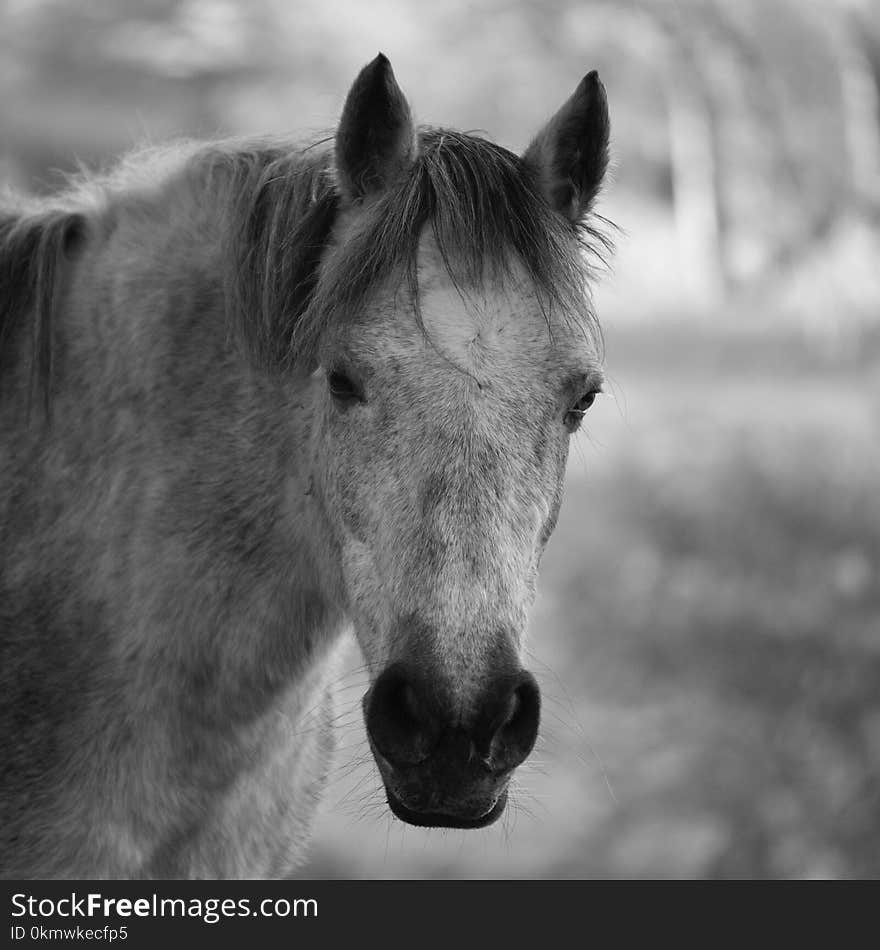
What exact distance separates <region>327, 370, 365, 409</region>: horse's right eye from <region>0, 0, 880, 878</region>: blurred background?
668 centimetres

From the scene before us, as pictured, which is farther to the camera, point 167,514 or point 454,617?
point 167,514

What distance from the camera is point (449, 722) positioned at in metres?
1.44

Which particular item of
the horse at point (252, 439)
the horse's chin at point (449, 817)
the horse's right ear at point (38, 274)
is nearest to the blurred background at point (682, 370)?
the horse's right ear at point (38, 274)

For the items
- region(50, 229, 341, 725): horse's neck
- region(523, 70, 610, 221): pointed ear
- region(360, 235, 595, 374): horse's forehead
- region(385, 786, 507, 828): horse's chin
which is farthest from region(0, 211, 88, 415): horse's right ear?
region(385, 786, 507, 828): horse's chin

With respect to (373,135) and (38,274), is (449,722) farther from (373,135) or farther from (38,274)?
(38,274)

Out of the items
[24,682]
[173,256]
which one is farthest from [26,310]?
[24,682]

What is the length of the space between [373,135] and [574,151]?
1.17ft

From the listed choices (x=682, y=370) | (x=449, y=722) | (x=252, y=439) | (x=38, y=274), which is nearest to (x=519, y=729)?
(x=449, y=722)

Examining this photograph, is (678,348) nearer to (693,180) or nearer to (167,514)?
(693,180)

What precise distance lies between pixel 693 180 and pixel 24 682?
790cm

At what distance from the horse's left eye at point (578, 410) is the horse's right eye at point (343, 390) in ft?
1.14

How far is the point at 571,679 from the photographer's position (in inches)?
408

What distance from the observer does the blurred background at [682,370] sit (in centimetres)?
864

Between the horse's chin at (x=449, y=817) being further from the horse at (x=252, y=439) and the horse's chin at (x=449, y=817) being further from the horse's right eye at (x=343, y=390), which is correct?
the horse's right eye at (x=343, y=390)
